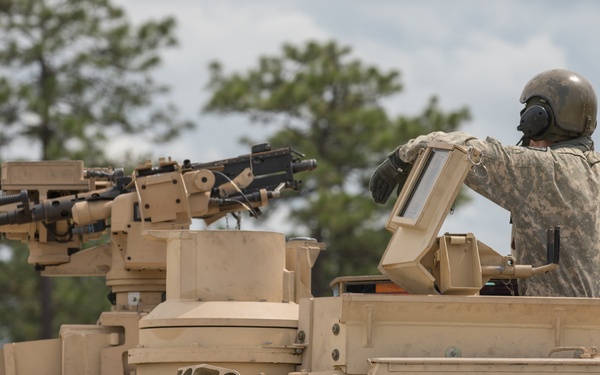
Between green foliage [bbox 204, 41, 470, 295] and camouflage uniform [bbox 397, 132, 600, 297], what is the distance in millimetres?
21873

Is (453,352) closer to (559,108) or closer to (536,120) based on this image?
(536,120)

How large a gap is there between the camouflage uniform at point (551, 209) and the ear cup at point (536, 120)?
0.40m

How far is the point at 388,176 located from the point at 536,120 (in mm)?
1286

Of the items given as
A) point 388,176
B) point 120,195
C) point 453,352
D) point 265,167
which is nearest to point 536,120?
point 388,176

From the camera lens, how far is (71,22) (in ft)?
126

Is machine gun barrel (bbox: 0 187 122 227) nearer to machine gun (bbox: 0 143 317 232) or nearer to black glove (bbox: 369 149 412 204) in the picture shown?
machine gun (bbox: 0 143 317 232)

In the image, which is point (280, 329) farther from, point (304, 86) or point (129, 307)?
point (304, 86)

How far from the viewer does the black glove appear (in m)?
11.3

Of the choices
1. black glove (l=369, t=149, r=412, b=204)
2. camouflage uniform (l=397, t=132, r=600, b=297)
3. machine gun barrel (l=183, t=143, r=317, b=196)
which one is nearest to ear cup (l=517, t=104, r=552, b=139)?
camouflage uniform (l=397, t=132, r=600, b=297)

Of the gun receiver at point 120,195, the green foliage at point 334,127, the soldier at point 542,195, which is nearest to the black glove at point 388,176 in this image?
the soldier at point 542,195

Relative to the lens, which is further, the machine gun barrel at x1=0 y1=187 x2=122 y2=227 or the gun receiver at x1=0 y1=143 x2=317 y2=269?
the machine gun barrel at x1=0 y1=187 x2=122 y2=227

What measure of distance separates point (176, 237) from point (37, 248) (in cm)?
684

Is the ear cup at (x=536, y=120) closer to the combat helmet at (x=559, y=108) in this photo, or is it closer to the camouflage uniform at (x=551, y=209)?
the combat helmet at (x=559, y=108)

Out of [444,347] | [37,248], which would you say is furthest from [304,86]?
[444,347]
